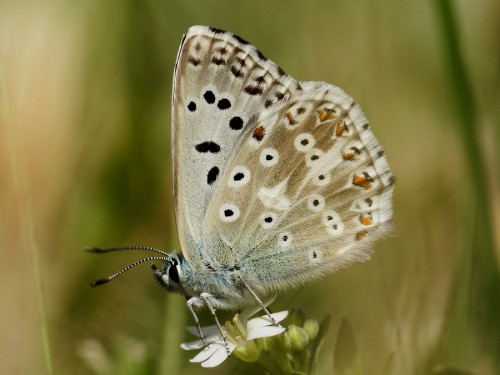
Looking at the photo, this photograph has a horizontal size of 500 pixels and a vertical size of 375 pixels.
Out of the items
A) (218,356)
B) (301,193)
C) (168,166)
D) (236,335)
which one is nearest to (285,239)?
(301,193)

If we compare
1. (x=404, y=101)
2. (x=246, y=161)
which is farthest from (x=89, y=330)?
(x=404, y=101)

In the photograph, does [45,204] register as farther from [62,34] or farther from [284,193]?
[284,193]

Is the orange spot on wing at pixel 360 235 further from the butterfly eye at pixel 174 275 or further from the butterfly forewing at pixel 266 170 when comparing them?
the butterfly eye at pixel 174 275

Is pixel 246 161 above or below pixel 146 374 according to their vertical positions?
above

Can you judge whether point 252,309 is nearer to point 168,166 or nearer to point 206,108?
point 206,108

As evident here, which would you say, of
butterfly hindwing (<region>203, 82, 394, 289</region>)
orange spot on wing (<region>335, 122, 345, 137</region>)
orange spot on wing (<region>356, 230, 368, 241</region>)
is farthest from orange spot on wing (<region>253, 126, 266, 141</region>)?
orange spot on wing (<region>356, 230, 368, 241</region>)

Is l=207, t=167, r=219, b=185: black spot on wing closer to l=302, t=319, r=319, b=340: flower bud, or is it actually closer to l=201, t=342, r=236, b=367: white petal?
l=201, t=342, r=236, b=367: white petal

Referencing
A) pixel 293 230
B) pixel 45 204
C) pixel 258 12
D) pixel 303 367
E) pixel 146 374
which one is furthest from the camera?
pixel 258 12
